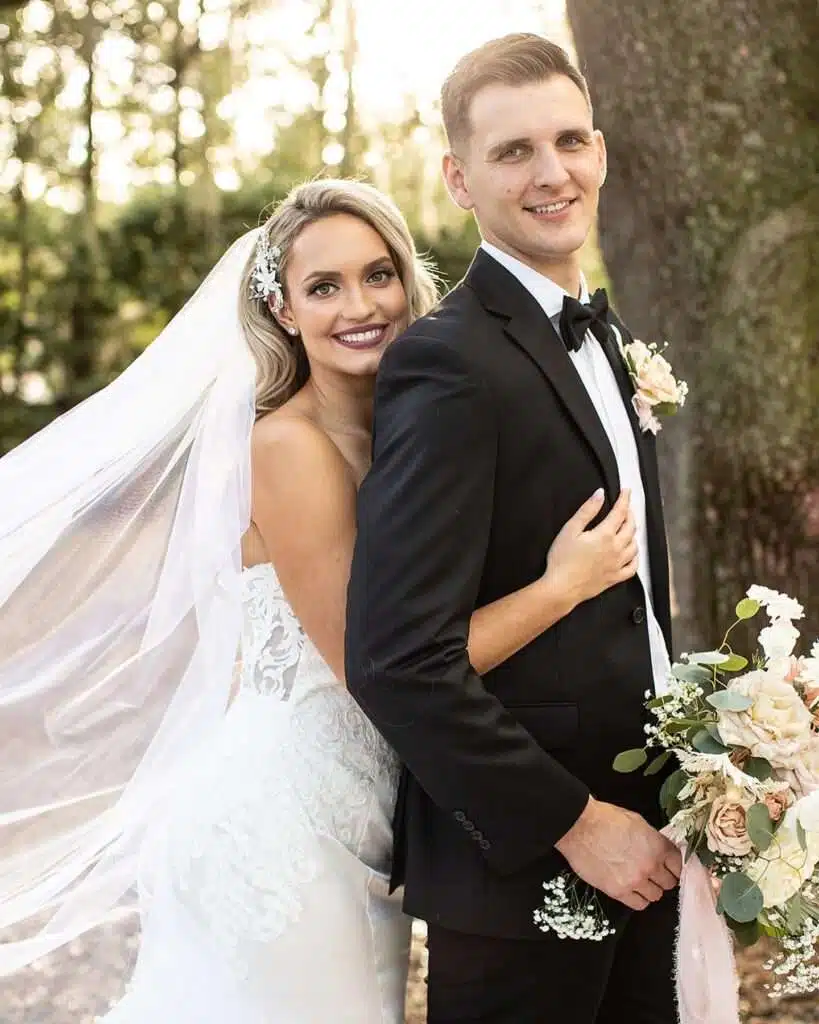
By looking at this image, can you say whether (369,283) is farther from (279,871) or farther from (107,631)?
(279,871)

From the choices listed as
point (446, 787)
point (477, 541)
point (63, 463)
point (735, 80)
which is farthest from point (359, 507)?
point (735, 80)

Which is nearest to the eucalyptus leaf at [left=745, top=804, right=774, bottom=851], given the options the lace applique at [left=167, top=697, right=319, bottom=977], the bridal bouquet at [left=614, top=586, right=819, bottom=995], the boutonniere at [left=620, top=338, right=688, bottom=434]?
the bridal bouquet at [left=614, top=586, right=819, bottom=995]

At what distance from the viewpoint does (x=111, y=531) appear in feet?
9.04

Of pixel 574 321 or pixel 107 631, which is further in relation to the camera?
pixel 107 631

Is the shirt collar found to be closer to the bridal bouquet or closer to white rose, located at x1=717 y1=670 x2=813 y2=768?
the bridal bouquet

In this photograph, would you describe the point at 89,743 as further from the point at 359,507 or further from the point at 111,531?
the point at 359,507

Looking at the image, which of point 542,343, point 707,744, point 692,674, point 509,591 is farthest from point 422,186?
point 707,744

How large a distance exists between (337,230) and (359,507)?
783 mm

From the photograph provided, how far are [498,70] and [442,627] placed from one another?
38.5 inches

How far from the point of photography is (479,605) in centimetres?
216

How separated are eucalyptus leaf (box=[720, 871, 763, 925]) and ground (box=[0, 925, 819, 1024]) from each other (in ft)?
4.73

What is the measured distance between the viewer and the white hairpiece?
108 inches

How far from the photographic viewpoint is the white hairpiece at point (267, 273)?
9.00 feet

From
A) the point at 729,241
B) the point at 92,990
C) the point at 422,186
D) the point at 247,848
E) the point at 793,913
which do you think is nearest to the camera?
the point at 793,913
